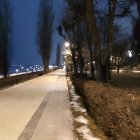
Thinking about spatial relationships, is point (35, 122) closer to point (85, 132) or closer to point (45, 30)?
point (85, 132)

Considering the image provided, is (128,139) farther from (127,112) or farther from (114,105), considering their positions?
(114,105)

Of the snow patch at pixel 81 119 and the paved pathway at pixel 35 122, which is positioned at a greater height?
the paved pathway at pixel 35 122

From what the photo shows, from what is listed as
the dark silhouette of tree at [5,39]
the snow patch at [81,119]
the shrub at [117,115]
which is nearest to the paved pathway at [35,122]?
the snow patch at [81,119]

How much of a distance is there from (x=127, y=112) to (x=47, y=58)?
72291 mm

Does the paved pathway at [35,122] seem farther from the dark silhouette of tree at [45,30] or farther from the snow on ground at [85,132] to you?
the dark silhouette of tree at [45,30]

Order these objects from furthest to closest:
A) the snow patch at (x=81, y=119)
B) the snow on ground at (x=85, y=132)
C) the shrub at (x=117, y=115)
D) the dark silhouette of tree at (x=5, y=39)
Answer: the dark silhouette of tree at (x=5, y=39) → the snow patch at (x=81, y=119) → the snow on ground at (x=85, y=132) → the shrub at (x=117, y=115)

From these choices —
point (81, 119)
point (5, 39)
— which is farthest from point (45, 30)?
point (81, 119)

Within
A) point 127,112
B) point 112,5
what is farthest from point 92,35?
point 127,112

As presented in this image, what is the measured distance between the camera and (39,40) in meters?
76.0

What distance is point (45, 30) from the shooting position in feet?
241

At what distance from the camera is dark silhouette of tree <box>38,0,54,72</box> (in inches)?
2805

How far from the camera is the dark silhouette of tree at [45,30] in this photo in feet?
234

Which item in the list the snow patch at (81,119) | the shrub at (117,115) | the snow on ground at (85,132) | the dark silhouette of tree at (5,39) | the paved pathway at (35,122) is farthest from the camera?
the dark silhouette of tree at (5,39)

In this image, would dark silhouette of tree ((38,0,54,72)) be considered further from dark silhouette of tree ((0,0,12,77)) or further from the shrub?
the shrub
